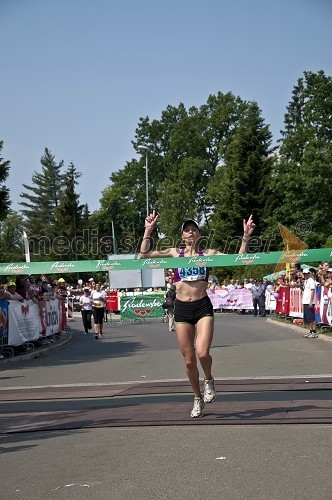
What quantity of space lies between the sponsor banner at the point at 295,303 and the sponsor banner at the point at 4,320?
1152 cm

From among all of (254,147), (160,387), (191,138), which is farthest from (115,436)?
(191,138)

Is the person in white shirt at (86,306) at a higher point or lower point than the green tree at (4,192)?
lower

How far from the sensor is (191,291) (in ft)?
28.6

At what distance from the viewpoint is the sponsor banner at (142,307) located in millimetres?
39688

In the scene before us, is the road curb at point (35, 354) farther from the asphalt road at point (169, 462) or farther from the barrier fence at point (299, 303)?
the asphalt road at point (169, 462)

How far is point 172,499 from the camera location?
536 centimetres

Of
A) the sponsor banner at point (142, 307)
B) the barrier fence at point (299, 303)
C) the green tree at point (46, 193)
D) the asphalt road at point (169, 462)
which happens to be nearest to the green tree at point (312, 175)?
the sponsor banner at point (142, 307)

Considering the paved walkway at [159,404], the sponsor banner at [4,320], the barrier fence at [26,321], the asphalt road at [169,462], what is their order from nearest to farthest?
1. the asphalt road at [169,462]
2. the paved walkway at [159,404]
3. the sponsor banner at [4,320]
4. the barrier fence at [26,321]

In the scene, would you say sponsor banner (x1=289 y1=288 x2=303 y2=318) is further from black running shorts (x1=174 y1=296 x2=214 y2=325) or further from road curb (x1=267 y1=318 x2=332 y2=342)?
black running shorts (x1=174 y1=296 x2=214 y2=325)

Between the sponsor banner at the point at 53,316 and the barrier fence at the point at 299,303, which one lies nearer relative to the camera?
the barrier fence at the point at 299,303

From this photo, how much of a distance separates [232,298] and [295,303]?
56.4 feet

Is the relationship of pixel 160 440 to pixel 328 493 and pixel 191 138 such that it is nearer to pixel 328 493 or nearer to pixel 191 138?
pixel 328 493

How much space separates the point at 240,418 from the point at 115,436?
1.36 meters

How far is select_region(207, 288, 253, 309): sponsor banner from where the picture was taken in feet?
149
